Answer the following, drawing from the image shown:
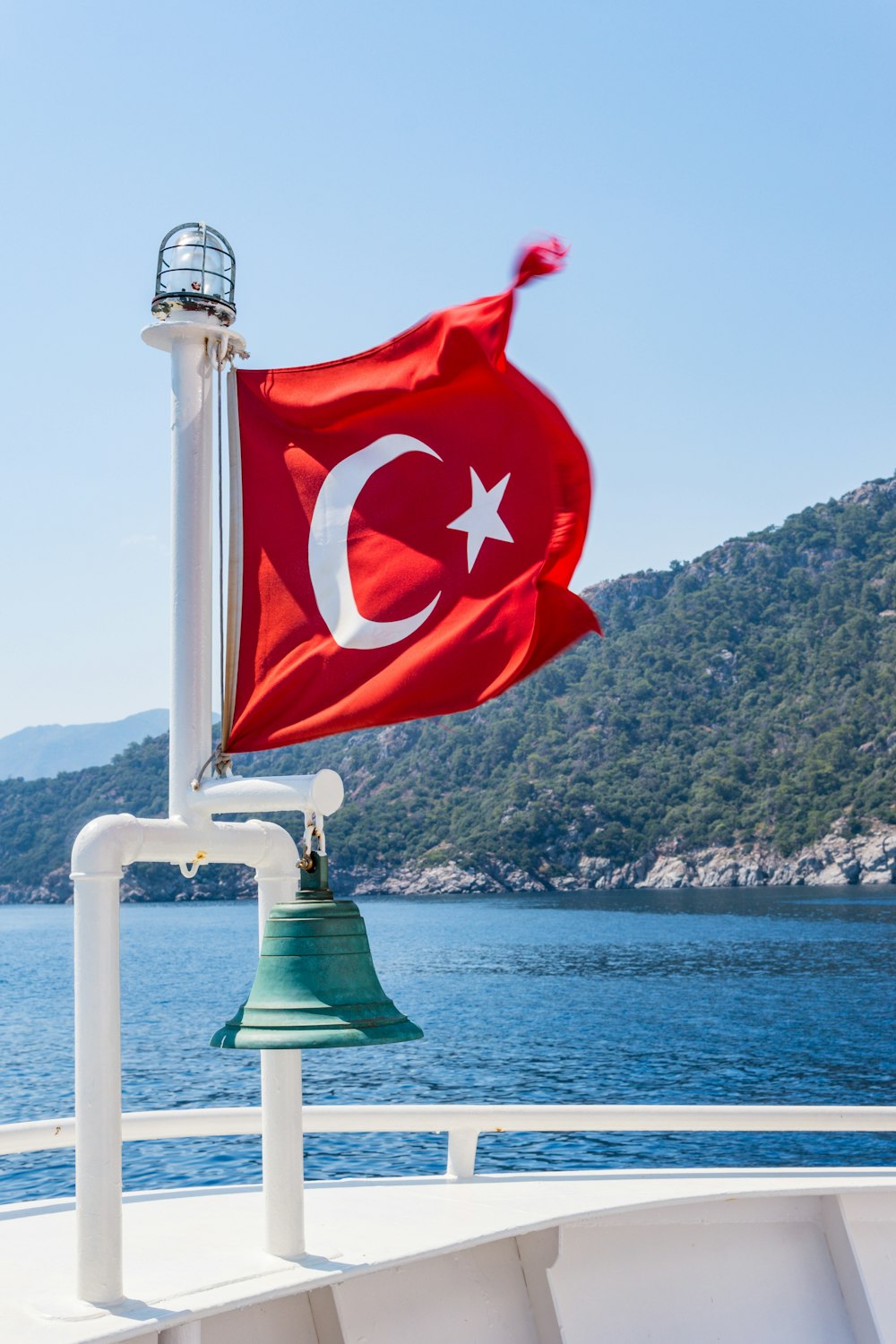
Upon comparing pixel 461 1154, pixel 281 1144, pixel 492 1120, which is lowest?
pixel 461 1154

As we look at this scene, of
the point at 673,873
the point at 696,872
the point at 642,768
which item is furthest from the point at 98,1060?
the point at 642,768

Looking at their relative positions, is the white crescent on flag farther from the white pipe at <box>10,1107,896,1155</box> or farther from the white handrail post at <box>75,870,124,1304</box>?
the white pipe at <box>10,1107,896,1155</box>

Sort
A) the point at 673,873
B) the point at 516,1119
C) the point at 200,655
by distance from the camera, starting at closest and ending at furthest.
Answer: the point at 200,655, the point at 516,1119, the point at 673,873

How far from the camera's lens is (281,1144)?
4.04m

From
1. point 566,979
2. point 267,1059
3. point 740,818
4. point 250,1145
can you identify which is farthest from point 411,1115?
point 740,818

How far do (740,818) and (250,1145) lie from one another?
143 metres

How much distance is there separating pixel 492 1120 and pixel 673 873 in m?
169

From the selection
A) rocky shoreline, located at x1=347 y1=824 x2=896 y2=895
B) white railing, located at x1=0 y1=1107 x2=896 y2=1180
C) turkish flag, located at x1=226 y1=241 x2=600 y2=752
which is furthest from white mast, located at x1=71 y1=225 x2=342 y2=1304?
rocky shoreline, located at x1=347 y1=824 x2=896 y2=895

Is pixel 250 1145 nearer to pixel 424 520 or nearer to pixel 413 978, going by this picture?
pixel 424 520

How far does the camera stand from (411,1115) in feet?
16.9

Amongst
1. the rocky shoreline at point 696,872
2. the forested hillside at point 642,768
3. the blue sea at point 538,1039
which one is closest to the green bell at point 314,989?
the blue sea at point 538,1039

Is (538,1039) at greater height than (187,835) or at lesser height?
lesser

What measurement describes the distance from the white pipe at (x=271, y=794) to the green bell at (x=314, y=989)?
0.25m

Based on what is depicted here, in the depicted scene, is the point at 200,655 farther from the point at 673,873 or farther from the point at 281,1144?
the point at 673,873
